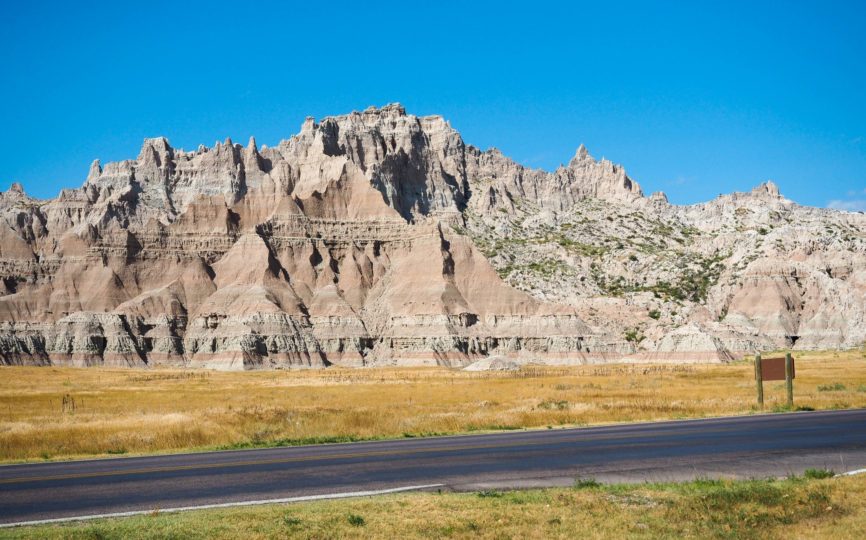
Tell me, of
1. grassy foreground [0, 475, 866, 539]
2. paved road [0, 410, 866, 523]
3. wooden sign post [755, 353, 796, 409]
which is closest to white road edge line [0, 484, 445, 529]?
paved road [0, 410, 866, 523]

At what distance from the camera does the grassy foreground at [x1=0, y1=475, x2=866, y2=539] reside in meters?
12.4

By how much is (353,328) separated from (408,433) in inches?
4695

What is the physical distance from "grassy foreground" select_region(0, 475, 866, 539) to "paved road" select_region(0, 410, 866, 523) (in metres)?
1.90

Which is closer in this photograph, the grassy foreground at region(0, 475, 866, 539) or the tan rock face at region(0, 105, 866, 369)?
the grassy foreground at region(0, 475, 866, 539)

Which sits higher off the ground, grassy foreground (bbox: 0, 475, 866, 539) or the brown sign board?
the brown sign board

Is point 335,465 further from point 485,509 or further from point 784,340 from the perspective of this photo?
point 784,340

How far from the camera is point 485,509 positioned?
1383cm

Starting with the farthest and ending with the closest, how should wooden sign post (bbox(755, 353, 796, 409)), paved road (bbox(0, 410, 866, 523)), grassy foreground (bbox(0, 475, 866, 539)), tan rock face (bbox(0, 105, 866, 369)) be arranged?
tan rock face (bbox(0, 105, 866, 369)) → wooden sign post (bbox(755, 353, 796, 409)) → paved road (bbox(0, 410, 866, 523)) → grassy foreground (bbox(0, 475, 866, 539))

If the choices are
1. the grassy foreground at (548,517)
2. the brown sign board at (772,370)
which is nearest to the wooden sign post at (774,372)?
the brown sign board at (772,370)

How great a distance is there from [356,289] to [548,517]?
149269 millimetres

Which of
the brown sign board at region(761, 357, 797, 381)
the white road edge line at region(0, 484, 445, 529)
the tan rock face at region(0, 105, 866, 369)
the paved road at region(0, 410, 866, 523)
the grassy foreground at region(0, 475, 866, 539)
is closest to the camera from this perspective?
the grassy foreground at region(0, 475, 866, 539)

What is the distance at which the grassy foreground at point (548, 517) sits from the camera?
12.4m

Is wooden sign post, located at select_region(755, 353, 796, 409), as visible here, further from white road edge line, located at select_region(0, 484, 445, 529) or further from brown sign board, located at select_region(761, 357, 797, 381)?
white road edge line, located at select_region(0, 484, 445, 529)

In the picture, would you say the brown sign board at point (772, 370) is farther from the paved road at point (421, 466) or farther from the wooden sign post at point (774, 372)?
the paved road at point (421, 466)
